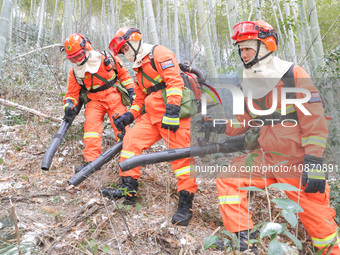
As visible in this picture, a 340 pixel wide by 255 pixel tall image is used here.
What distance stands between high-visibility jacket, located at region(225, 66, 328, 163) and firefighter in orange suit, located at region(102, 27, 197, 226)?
82cm

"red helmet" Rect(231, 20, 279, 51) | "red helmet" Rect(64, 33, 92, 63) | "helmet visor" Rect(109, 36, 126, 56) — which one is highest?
"red helmet" Rect(64, 33, 92, 63)

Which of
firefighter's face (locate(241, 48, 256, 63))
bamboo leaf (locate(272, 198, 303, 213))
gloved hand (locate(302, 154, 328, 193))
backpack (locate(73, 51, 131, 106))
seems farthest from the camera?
backpack (locate(73, 51, 131, 106))

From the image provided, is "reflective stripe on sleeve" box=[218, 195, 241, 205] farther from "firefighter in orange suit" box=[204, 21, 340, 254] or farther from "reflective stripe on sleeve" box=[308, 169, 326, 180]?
"reflective stripe on sleeve" box=[308, 169, 326, 180]

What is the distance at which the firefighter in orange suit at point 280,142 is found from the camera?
6.56 ft

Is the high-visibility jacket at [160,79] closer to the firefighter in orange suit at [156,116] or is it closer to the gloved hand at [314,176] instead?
the firefighter in orange suit at [156,116]

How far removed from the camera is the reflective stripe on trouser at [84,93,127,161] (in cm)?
357

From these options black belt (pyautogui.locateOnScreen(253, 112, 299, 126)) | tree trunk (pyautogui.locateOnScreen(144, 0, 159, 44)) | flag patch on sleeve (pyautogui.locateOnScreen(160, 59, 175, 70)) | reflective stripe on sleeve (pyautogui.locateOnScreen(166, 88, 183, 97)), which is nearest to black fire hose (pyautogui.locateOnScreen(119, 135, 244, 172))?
black belt (pyautogui.locateOnScreen(253, 112, 299, 126))

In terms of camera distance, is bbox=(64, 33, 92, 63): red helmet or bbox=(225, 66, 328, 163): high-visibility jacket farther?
bbox=(64, 33, 92, 63): red helmet

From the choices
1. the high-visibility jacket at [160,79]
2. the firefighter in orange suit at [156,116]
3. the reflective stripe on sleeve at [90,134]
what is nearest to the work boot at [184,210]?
the firefighter in orange suit at [156,116]

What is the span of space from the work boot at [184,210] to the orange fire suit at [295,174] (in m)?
0.44

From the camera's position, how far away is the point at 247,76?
2395 mm

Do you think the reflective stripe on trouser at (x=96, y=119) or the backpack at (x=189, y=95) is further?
the reflective stripe on trouser at (x=96, y=119)

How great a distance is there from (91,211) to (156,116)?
4.02ft

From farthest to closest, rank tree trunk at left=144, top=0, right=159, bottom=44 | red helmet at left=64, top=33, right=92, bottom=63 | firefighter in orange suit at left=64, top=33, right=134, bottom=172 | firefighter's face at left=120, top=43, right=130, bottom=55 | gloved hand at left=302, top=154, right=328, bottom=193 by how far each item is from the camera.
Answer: tree trunk at left=144, top=0, right=159, bottom=44 → firefighter in orange suit at left=64, top=33, right=134, bottom=172 → red helmet at left=64, top=33, right=92, bottom=63 → firefighter's face at left=120, top=43, right=130, bottom=55 → gloved hand at left=302, top=154, right=328, bottom=193
